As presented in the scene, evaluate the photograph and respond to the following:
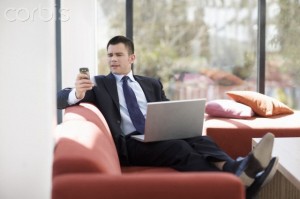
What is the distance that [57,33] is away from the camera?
420 cm

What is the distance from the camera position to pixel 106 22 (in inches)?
194

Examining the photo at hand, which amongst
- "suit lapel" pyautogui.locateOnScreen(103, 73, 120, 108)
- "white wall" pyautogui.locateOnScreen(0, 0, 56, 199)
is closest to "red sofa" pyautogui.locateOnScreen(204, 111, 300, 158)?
"suit lapel" pyautogui.locateOnScreen(103, 73, 120, 108)

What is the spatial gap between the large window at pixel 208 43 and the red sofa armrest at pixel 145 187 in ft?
11.7

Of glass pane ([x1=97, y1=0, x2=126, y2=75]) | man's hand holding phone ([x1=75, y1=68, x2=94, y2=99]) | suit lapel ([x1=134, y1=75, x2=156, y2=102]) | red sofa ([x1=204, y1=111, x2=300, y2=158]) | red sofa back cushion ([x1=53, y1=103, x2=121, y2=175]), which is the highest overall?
glass pane ([x1=97, y1=0, x2=126, y2=75])

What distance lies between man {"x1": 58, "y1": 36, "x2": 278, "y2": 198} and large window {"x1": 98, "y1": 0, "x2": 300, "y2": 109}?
5.68 feet

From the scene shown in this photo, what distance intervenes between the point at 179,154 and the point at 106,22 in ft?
8.99

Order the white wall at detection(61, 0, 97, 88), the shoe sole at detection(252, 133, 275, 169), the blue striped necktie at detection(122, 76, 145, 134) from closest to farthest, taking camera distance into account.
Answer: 1. the shoe sole at detection(252, 133, 275, 169)
2. the blue striped necktie at detection(122, 76, 145, 134)
3. the white wall at detection(61, 0, 97, 88)

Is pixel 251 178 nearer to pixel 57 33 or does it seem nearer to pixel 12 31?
pixel 12 31

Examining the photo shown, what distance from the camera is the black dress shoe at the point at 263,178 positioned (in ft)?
6.73

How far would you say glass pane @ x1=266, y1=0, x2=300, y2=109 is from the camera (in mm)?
4961

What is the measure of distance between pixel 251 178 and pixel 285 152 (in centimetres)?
60

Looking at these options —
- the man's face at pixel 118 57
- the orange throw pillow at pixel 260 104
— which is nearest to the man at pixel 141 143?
the man's face at pixel 118 57

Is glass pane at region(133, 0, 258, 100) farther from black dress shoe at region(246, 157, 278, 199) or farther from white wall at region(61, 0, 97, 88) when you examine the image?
black dress shoe at region(246, 157, 278, 199)

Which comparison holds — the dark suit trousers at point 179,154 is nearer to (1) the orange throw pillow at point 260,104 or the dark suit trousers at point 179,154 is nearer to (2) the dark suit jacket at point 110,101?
(2) the dark suit jacket at point 110,101
